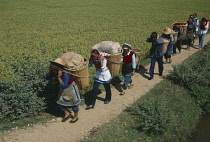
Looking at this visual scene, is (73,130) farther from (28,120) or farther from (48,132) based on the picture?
(28,120)

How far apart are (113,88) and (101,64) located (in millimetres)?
1992

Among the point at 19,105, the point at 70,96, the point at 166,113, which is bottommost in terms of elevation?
the point at 166,113

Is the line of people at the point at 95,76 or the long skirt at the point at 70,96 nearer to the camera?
the line of people at the point at 95,76

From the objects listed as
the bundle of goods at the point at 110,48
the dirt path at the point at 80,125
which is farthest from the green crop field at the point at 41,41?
the bundle of goods at the point at 110,48

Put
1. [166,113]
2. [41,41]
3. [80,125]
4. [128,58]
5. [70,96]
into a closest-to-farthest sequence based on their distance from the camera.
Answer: [70,96], [80,125], [166,113], [128,58], [41,41]

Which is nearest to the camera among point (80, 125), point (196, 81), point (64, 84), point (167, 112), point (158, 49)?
point (64, 84)

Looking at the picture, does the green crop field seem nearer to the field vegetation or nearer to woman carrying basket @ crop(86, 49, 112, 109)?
woman carrying basket @ crop(86, 49, 112, 109)

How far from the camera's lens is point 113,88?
7.34 m

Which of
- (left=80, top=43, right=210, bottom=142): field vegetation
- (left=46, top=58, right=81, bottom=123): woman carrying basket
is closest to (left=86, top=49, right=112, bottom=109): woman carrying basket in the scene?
(left=46, top=58, right=81, bottom=123): woman carrying basket

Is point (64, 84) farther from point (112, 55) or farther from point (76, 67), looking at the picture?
point (112, 55)

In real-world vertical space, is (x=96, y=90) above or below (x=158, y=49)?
below

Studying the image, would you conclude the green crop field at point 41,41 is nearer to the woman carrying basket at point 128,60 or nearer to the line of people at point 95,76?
the line of people at point 95,76

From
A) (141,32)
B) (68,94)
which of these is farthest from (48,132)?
(141,32)

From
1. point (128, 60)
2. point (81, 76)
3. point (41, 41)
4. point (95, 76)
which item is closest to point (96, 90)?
point (95, 76)
